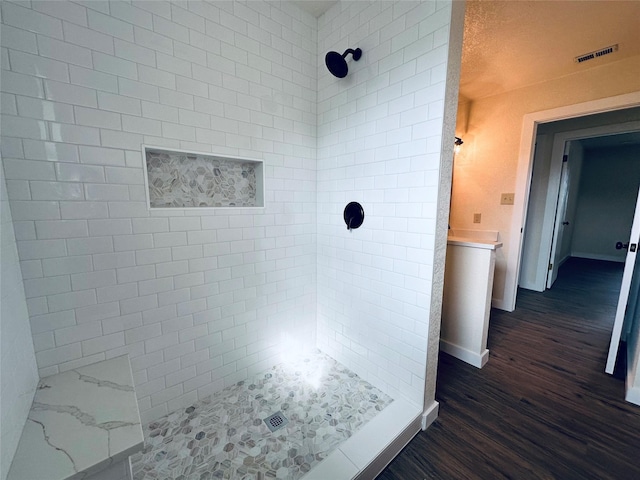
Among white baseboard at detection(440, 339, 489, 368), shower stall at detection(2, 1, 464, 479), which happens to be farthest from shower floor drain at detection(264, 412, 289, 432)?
white baseboard at detection(440, 339, 489, 368)

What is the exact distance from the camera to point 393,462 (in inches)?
52.9

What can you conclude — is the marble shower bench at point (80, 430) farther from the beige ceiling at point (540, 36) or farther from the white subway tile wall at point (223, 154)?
the beige ceiling at point (540, 36)

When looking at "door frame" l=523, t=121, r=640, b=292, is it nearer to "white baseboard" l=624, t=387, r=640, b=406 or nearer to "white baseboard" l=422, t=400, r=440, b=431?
"white baseboard" l=624, t=387, r=640, b=406

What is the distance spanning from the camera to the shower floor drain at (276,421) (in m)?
1.46

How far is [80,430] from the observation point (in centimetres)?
91

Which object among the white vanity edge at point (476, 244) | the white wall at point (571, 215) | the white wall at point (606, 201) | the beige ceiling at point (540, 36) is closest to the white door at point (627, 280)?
the white vanity edge at point (476, 244)

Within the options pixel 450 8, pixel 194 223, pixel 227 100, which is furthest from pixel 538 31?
pixel 194 223

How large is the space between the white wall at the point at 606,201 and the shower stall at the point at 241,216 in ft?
22.9

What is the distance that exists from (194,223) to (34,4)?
1.12 metres

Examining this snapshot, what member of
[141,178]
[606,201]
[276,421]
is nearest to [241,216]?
[141,178]

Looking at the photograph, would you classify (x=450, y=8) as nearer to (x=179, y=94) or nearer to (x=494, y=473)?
(x=179, y=94)

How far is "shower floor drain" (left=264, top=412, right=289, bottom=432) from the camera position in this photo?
4.81 ft

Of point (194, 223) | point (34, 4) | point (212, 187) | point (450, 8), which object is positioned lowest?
point (194, 223)

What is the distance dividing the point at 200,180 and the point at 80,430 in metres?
1.32
